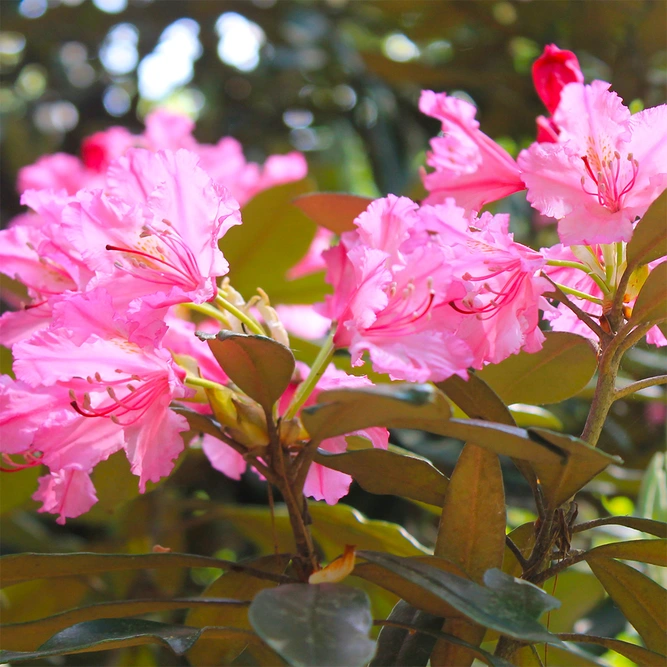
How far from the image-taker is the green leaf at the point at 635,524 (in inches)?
23.3

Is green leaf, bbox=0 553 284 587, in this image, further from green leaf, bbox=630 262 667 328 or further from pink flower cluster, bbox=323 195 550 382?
green leaf, bbox=630 262 667 328

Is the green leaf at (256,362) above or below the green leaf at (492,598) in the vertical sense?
above

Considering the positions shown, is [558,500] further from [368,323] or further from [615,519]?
[368,323]

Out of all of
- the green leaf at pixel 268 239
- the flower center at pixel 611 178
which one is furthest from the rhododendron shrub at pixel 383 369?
the green leaf at pixel 268 239

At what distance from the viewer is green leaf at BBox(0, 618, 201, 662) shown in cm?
56

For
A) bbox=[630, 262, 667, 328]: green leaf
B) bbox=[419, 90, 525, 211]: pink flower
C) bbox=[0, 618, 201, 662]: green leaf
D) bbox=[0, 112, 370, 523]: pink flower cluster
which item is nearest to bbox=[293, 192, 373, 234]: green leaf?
bbox=[419, 90, 525, 211]: pink flower

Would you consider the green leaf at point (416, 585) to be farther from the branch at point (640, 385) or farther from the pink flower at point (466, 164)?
the pink flower at point (466, 164)

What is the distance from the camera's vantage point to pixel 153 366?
606 mm

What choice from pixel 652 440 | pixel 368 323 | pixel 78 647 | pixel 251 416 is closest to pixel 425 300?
pixel 368 323

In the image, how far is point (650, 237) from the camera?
1.87 ft

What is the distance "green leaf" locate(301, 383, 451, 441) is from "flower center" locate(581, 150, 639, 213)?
0.21 metres

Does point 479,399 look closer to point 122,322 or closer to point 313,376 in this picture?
point 313,376

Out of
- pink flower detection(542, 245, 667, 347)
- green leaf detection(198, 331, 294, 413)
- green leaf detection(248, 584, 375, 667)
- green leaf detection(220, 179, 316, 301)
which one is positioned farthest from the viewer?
green leaf detection(220, 179, 316, 301)

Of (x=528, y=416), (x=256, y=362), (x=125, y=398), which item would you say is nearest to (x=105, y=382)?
(x=125, y=398)
